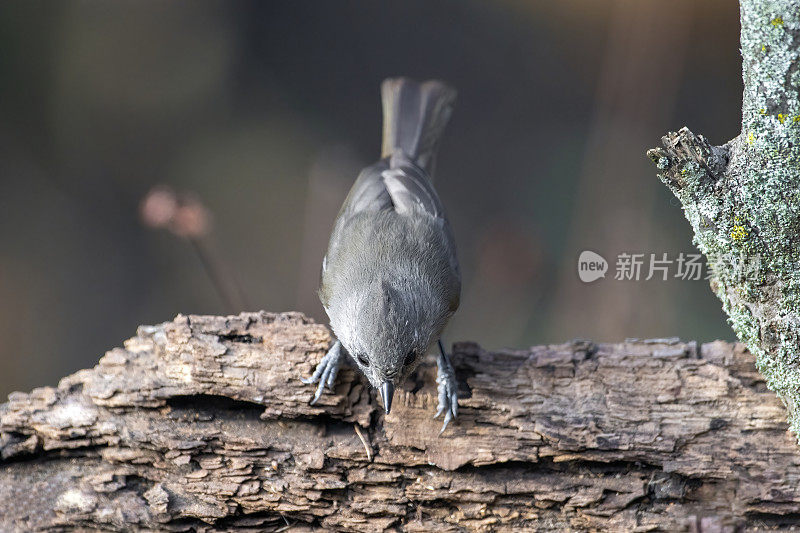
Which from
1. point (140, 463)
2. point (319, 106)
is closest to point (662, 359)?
point (140, 463)

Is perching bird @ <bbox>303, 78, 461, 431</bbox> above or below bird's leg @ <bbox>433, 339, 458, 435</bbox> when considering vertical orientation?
above

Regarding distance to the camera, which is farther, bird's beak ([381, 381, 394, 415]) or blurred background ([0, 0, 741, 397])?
blurred background ([0, 0, 741, 397])

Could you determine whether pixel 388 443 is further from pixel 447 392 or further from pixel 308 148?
pixel 308 148

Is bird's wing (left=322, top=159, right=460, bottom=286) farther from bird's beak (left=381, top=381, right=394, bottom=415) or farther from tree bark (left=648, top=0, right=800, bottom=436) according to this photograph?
tree bark (left=648, top=0, right=800, bottom=436)

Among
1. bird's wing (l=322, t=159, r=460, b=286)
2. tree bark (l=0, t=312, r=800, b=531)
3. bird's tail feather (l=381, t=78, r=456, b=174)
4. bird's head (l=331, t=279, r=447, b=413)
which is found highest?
bird's tail feather (l=381, t=78, r=456, b=174)

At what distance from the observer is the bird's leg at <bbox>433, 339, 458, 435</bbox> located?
276 cm

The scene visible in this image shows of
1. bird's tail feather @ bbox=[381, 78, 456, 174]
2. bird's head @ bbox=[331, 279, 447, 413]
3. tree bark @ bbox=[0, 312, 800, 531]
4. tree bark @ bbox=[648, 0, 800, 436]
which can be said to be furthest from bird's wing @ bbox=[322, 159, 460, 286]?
tree bark @ bbox=[648, 0, 800, 436]

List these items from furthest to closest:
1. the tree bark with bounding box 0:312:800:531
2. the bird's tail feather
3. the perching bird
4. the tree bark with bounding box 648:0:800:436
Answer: the bird's tail feather < the perching bird < the tree bark with bounding box 0:312:800:531 < the tree bark with bounding box 648:0:800:436

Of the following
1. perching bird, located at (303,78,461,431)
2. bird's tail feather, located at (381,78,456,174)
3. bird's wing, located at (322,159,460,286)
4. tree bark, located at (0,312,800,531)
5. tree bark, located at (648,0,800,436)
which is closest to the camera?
tree bark, located at (648,0,800,436)

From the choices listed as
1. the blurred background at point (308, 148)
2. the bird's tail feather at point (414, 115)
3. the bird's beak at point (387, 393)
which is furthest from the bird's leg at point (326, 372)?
the bird's tail feather at point (414, 115)

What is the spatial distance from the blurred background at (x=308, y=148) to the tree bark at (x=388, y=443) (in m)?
1.09

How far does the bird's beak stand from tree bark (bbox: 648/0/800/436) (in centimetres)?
125

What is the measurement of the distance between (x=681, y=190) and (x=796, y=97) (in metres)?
0.43

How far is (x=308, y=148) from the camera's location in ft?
14.5
